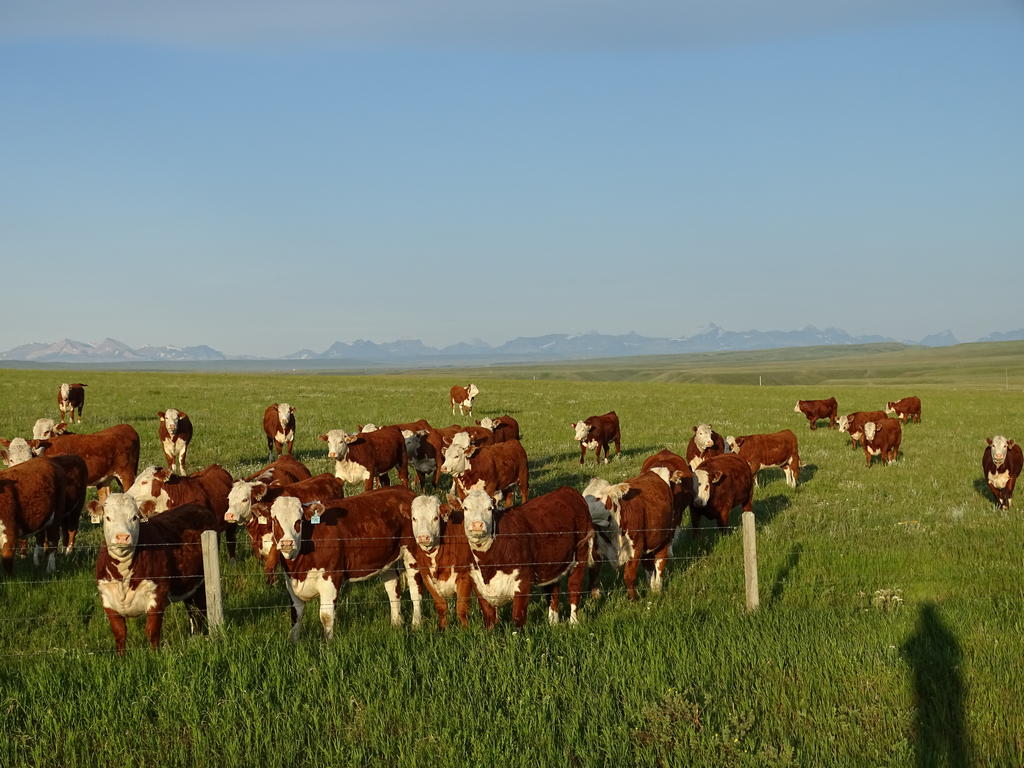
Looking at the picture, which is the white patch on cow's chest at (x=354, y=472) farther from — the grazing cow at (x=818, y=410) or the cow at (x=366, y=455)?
the grazing cow at (x=818, y=410)

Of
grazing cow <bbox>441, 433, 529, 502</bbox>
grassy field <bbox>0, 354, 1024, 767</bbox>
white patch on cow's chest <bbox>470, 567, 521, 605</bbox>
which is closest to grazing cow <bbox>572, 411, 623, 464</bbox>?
grazing cow <bbox>441, 433, 529, 502</bbox>

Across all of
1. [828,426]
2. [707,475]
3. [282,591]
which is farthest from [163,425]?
[828,426]

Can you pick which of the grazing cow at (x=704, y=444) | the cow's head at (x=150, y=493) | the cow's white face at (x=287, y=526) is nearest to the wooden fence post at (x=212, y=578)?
the cow's white face at (x=287, y=526)

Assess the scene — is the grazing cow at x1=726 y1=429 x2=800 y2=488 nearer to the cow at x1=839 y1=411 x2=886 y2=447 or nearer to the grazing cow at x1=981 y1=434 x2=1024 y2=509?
the grazing cow at x1=981 y1=434 x2=1024 y2=509

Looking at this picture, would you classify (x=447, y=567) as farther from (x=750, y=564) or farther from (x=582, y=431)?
(x=582, y=431)

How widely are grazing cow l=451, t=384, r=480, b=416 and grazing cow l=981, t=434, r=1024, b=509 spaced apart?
2324 centimetres

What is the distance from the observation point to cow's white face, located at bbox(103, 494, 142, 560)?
A: 7758mm

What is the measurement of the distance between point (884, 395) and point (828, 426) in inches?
965

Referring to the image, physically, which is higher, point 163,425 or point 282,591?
point 163,425

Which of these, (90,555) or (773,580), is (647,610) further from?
(90,555)

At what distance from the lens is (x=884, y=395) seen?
56844mm

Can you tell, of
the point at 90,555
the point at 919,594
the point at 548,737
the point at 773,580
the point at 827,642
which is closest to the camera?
the point at 548,737

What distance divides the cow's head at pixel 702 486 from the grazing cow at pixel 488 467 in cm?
358

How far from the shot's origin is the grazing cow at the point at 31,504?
1066 centimetres
